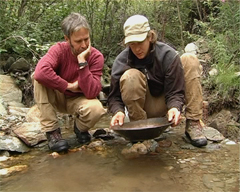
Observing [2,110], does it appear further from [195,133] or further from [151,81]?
[195,133]

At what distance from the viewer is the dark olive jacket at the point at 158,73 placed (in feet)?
8.62

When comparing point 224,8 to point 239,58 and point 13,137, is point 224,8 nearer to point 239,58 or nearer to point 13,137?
point 239,58

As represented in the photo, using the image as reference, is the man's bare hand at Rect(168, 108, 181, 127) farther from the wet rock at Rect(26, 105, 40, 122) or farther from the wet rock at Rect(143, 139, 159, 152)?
the wet rock at Rect(26, 105, 40, 122)

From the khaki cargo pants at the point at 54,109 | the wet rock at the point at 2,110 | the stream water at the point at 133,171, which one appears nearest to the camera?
the stream water at the point at 133,171

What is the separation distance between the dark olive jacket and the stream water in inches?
16.7

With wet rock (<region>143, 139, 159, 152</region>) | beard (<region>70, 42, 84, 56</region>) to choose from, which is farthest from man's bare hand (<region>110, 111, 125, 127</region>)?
beard (<region>70, 42, 84, 56</region>)

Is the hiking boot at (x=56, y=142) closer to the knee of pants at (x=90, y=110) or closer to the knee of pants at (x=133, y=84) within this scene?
the knee of pants at (x=90, y=110)

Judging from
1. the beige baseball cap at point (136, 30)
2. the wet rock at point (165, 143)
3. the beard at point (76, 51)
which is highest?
the beige baseball cap at point (136, 30)

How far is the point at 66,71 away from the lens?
2941 millimetres

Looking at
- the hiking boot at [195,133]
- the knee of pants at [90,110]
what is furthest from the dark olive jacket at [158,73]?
the hiking boot at [195,133]

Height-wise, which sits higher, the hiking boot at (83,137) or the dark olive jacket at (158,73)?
the dark olive jacket at (158,73)

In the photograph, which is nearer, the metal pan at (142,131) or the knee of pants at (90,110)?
the metal pan at (142,131)

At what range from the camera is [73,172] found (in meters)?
2.46

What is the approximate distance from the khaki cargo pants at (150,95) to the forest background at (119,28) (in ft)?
3.36
